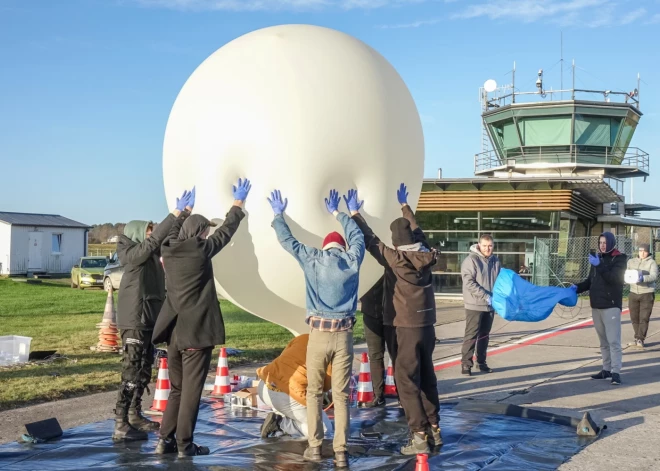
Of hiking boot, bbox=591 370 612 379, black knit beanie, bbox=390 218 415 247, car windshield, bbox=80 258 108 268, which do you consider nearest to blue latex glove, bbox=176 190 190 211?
black knit beanie, bbox=390 218 415 247

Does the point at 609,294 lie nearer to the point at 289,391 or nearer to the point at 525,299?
the point at 525,299

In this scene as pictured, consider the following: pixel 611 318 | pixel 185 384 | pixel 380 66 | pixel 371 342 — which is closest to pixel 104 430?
pixel 185 384

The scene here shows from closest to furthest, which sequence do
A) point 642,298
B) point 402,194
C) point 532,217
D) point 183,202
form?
point 183,202
point 402,194
point 642,298
point 532,217

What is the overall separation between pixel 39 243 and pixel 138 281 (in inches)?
1368

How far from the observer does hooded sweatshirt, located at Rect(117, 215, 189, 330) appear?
620 cm

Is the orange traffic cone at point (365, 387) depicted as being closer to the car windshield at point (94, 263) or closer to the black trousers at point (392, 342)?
the black trousers at point (392, 342)

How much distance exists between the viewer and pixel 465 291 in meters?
9.73

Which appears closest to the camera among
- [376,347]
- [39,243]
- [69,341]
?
[376,347]

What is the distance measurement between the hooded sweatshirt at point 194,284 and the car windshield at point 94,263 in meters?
26.0

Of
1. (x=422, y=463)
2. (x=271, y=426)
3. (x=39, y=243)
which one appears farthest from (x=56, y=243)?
(x=422, y=463)

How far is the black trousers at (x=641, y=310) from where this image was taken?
12188 mm

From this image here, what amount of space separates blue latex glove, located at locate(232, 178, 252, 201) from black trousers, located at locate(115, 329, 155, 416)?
1.70 m

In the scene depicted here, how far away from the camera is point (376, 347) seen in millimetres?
7660

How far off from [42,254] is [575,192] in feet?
93.5
